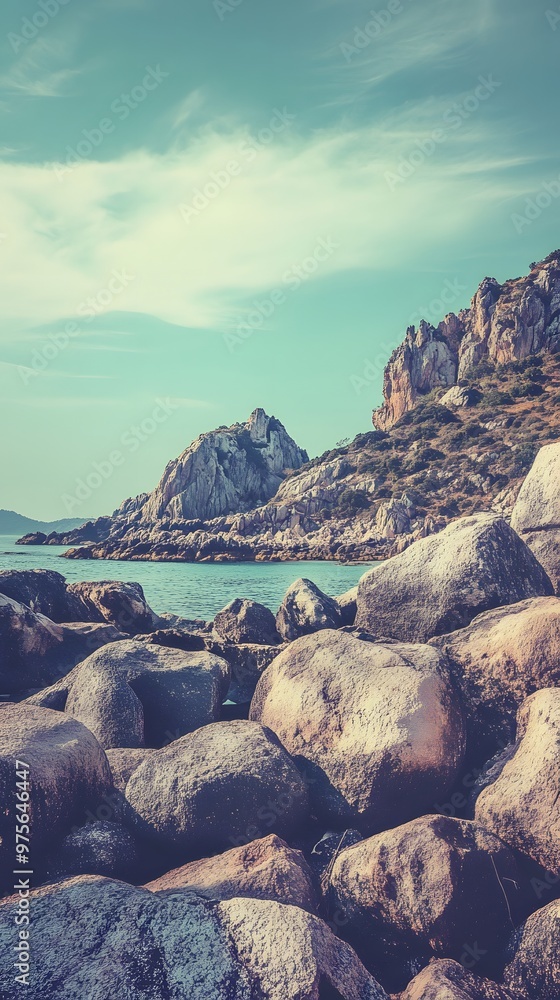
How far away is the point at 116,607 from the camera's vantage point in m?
14.4

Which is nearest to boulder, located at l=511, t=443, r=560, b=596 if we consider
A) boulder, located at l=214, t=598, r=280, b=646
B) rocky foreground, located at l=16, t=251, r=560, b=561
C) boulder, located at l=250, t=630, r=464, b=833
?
boulder, located at l=250, t=630, r=464, b=833

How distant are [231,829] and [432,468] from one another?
83.7 metres

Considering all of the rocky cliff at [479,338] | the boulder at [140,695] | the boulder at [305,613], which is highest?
the rocky cliff at [479,338]

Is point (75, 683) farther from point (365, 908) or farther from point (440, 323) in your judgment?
point (440, 323)

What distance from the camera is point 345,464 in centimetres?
10225

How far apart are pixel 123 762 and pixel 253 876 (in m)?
2.71

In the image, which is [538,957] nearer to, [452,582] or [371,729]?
[371,729]

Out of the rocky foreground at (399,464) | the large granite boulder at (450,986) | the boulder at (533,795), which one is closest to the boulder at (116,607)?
the boulder at (533,795)

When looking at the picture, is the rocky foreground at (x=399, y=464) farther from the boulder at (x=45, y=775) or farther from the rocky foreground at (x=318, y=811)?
the boulder at (x=45, y=775)

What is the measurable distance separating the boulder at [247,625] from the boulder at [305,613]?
23cm

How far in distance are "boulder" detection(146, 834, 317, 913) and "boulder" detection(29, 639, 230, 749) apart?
2779 millimetres

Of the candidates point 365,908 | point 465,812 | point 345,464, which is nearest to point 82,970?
point 365,908

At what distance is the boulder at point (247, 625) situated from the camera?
12.4m

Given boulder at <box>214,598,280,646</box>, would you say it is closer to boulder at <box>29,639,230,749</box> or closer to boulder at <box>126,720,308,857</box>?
boulder at <box>29,639,230,749</box>
